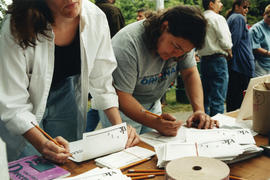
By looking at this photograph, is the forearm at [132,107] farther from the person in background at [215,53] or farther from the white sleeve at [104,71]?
the person in background at [215,53]

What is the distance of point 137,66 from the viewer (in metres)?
1.61

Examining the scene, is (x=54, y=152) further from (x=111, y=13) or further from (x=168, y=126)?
(x=111, y=13)

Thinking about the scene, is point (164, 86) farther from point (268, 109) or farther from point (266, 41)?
point (266, 41)

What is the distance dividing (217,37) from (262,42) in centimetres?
100

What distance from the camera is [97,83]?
1529 millimetres

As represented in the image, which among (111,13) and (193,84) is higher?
(111,13)

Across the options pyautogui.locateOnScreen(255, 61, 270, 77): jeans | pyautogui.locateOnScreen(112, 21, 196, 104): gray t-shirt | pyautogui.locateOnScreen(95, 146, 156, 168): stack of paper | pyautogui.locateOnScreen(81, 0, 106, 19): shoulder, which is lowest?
pyautogui.locateOnScreen(255, 61, 270, 77): jeans

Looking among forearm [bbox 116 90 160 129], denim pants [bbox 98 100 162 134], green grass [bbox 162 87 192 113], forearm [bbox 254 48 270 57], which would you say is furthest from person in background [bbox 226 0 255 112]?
forearm [bbox 116 90 160 129]

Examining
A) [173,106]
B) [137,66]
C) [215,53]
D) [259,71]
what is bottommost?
[173,106]

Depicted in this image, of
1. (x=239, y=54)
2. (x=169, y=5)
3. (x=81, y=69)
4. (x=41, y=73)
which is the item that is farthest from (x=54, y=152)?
(x=169, y=5)

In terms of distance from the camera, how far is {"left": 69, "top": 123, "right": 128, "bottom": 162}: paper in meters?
1.12

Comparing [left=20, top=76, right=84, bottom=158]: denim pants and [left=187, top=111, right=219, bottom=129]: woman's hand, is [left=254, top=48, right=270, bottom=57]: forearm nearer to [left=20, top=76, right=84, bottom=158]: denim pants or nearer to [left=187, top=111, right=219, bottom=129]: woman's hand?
[left=187, top=111, right=219, bottom=129]: woman's hand

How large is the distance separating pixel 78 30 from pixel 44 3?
0.90 ft

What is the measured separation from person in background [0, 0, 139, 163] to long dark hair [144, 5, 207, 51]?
0.91ft
